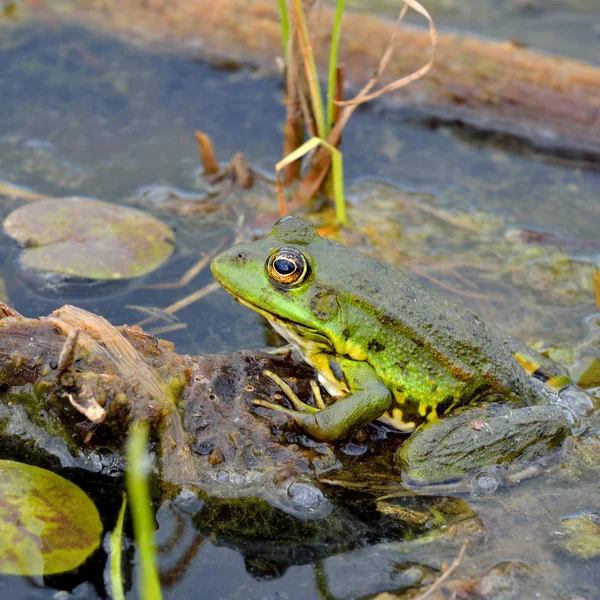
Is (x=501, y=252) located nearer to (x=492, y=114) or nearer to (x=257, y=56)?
(x=492, y=114)

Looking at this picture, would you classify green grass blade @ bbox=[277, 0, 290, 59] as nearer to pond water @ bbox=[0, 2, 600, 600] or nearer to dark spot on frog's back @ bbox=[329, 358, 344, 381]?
pond water @ bbox=[0, 2, 600, 600]

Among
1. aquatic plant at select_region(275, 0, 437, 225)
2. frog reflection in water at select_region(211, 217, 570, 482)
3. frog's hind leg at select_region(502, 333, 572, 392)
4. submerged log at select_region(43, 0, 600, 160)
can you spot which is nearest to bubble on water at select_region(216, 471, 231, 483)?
frog reflection in water at select_region(211, 217, 570, 482)

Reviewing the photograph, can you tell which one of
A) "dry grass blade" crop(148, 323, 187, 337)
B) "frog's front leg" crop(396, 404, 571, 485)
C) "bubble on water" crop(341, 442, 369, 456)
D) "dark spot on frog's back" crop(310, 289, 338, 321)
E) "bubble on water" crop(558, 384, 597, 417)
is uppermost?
"dark spot on frog's back" crop(310, 289, 338, 321)

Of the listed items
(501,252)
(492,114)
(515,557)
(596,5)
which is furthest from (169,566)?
(596,5)

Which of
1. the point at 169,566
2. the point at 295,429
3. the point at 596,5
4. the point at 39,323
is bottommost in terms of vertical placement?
the point at 169,566

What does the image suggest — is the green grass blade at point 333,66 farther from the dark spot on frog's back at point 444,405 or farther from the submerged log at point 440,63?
the dark spot on frog's back at point 444,405

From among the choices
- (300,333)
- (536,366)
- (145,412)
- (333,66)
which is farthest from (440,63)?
(145,412)

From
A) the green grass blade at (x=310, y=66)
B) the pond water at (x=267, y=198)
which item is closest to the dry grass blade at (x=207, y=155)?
the pond water at (x=267, y=198)
